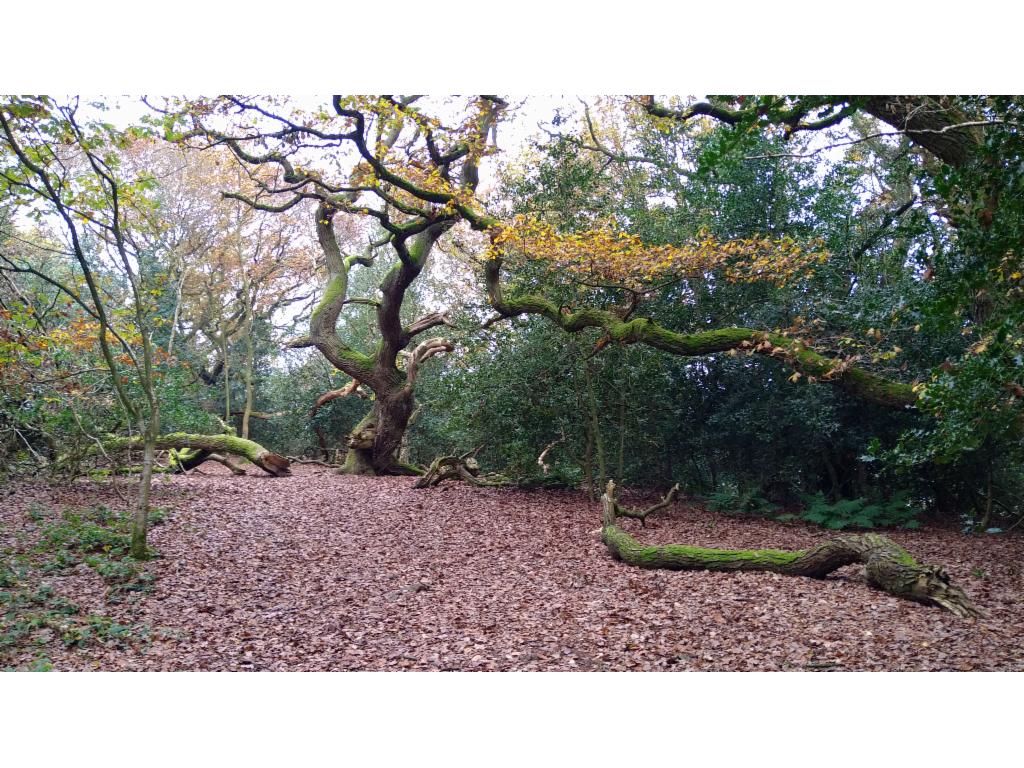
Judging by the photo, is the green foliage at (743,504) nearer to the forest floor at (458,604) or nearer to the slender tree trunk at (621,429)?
the slender tree trunk at (621,429)

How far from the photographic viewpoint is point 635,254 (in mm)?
7148

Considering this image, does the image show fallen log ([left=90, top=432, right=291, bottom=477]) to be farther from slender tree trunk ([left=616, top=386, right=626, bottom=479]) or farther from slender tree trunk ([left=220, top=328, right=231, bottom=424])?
slender tree trunk ([left=616, top=386, right=626, bottom=479])

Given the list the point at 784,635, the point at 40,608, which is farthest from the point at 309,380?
the point at 784,635

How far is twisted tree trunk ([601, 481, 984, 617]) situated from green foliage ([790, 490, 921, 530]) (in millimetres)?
2902

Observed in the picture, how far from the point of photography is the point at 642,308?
8594 mm

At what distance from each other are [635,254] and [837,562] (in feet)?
11.8

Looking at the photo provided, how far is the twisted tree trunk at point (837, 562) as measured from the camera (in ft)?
13.6

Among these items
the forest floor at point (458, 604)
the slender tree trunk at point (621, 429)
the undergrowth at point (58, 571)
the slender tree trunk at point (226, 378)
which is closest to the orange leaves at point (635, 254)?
the slender tree trunk at point (621, 429)

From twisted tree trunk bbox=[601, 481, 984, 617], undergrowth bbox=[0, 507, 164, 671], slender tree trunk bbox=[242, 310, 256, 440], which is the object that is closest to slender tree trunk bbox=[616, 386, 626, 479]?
twisted tree trunk bbox=[601, 481, 984, 617]

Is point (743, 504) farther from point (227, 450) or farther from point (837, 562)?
point (227, 450)

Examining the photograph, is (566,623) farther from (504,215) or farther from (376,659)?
(504,215)

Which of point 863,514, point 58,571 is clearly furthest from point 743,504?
point 58,571

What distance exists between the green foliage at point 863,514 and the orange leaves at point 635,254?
2.68 m
